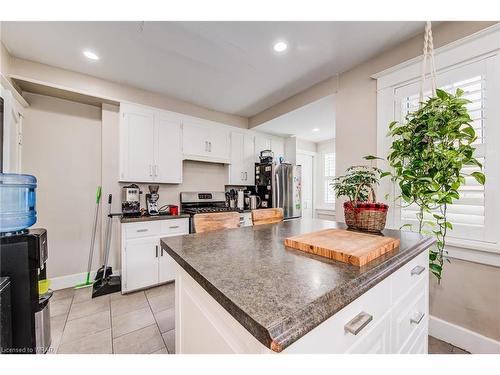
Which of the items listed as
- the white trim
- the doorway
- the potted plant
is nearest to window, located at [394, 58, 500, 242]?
the potted plant

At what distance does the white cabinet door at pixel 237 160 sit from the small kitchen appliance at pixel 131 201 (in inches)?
58.9

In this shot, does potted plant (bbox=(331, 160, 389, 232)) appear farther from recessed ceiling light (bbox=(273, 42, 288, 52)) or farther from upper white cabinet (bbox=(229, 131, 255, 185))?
upper white cabinet (bbox=(229, 131, 255, 185))

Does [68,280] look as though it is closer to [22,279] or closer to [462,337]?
[22,279]

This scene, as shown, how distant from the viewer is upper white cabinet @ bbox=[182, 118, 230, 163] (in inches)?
130

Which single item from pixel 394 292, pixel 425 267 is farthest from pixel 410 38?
pixel 394 292

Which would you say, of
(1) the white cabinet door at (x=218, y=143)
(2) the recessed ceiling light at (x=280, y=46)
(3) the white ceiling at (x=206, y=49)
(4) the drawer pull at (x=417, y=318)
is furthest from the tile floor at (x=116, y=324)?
(2) the recessed ceiling light at (x=280, y=46)

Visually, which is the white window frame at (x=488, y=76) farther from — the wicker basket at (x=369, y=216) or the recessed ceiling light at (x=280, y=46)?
the recessed ceiling light at (x=280, y=46)

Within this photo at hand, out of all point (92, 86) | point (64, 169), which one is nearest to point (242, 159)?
point (92, 86)

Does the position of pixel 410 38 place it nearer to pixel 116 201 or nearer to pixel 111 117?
pixel 111 117

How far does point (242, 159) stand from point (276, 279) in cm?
332

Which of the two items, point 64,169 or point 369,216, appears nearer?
point 369,216

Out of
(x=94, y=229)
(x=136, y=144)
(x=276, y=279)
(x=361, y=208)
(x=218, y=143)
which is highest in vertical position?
(x=218, y=143)

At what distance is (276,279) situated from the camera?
0.68 metres

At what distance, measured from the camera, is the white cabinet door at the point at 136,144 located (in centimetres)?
280
